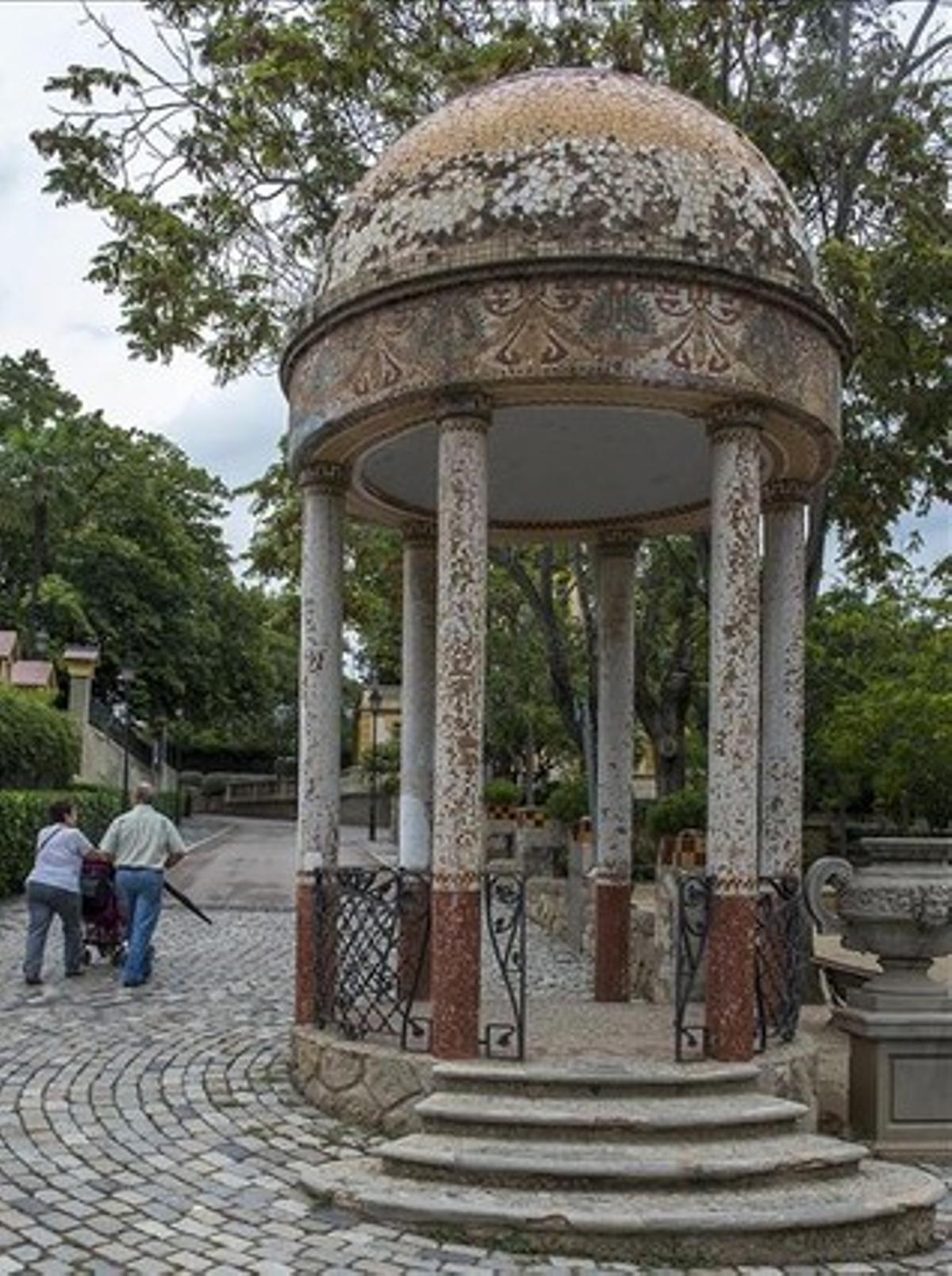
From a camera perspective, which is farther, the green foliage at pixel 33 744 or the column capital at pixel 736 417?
the green foliage at pixel 33 744

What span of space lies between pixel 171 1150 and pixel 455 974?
1.67 meters

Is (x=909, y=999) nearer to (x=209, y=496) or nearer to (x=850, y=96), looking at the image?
(x=850, y=96)

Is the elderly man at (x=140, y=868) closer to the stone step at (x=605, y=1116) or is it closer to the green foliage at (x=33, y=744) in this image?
the stone step at (x=605, y=1116)

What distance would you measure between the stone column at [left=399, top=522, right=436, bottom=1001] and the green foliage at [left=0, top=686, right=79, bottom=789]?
565 inches

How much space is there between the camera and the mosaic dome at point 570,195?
24.8 feet

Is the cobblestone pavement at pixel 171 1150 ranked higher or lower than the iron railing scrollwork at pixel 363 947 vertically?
lower

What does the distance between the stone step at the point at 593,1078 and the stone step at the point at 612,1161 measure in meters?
0.40

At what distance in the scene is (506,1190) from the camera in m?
6.23

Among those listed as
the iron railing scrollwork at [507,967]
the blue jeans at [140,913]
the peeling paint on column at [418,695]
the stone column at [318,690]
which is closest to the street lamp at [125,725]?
the blue jeans at [140,913]

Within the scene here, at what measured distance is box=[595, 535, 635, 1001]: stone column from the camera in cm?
1070

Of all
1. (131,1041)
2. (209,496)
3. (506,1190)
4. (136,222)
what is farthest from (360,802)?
(506,1190)

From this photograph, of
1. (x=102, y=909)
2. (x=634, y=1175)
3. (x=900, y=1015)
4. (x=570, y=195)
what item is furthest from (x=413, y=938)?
(x=102, y=909)

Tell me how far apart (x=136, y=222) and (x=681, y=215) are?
875 cm

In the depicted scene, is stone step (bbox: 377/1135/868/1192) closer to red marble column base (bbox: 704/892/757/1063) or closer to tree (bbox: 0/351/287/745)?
red marble column base (bbox: 704/892/757/1063)
